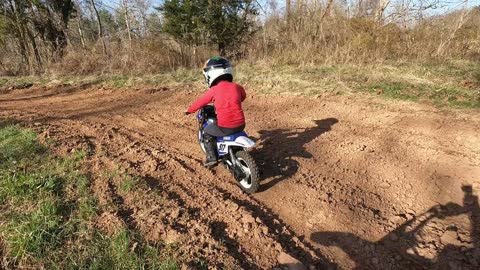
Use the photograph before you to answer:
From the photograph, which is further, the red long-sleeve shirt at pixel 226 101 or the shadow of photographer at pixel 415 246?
the red long-sleeve shirt at pixel 226 101

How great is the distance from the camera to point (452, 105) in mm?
6531

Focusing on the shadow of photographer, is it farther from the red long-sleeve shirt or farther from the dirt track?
the red long-sleeve shirt

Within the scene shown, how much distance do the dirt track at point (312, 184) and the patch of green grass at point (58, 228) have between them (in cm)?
20

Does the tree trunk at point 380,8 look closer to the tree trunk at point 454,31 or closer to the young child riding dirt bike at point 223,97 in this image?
the tree trunk at point 454,31

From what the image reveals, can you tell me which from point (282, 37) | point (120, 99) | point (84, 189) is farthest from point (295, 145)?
point (282, 37)

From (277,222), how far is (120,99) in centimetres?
686

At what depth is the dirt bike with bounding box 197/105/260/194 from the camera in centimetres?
385

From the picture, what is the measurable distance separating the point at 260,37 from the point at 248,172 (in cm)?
1124

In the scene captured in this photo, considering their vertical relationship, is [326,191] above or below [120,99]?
below

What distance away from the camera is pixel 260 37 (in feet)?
46.0

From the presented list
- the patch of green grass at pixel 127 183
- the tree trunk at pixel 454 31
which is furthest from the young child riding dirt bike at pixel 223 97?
the tree trunk at pixel 454 31

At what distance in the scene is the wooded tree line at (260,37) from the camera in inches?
448

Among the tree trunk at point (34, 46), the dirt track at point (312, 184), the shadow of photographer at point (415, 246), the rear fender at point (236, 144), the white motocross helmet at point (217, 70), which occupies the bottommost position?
the shadow of photographer at point (415, 246)

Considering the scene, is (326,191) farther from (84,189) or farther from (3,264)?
(3,264)
